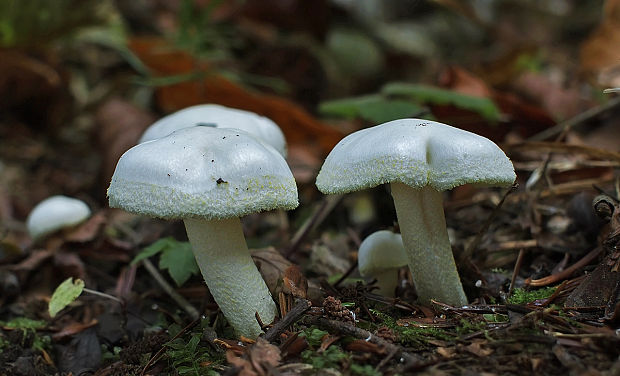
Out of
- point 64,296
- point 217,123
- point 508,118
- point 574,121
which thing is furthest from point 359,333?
point 508,118

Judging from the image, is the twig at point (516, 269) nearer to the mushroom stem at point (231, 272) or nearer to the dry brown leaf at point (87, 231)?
the mushroom stem at point (231, 272)

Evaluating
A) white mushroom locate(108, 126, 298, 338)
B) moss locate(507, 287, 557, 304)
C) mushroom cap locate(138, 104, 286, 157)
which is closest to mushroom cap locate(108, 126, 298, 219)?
white mushroom locate(108, 126, 298, 338)

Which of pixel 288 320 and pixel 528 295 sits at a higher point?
pixel 288 320

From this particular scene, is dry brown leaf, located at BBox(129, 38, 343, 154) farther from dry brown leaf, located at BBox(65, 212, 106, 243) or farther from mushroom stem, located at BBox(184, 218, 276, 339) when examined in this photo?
mushroom stem, located at BBox(184, 218, 276, 339)

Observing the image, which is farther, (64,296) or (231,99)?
(231,99)

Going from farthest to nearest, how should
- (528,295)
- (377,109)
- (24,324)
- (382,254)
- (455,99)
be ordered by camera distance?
(455,99) → (377,109) → (24,324) → (382,254) → (528,295)

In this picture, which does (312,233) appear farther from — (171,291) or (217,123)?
(217,123)
